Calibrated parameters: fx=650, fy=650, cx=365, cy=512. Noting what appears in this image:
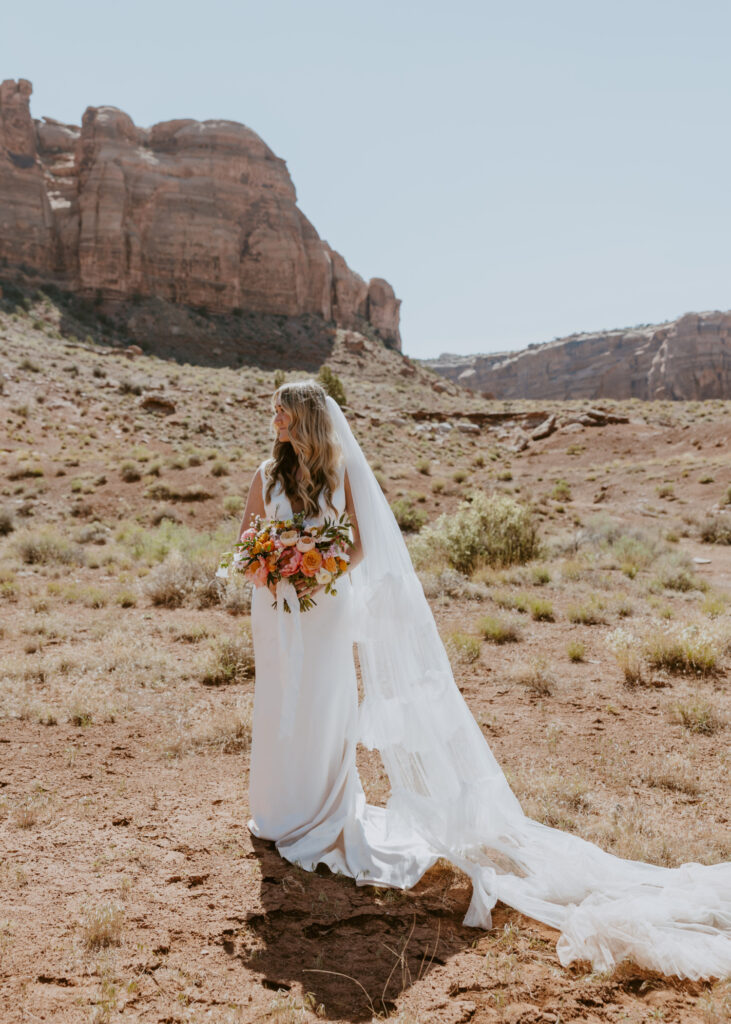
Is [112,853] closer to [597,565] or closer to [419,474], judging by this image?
[597,565]

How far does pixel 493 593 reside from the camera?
32.0 feet

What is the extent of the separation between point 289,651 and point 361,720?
55cm

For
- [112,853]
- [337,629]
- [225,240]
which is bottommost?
[112,853]

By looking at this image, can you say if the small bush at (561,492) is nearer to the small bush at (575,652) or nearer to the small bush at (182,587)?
the small bush at (182,587)

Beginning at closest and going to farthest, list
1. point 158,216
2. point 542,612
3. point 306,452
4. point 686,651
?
point 306,452
point 686,651
point 542,612
point 158,216

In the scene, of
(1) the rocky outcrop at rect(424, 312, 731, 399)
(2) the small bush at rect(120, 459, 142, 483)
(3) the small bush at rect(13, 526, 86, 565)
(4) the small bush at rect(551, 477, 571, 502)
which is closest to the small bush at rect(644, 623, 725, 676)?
(3) the small bush at rect(13, 526, 86, 565)

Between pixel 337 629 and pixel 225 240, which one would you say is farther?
pixel 225 240

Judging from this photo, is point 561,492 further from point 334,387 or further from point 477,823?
point 477,823

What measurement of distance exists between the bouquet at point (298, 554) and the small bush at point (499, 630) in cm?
477

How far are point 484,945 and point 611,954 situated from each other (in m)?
0.51

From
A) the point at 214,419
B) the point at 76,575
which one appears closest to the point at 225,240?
the point at 214,419

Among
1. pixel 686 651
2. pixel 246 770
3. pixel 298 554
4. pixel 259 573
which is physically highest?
pixel 298 554

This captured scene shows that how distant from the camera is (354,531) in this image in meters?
3.65

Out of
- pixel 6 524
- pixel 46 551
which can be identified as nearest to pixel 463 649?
pixel 46 551
